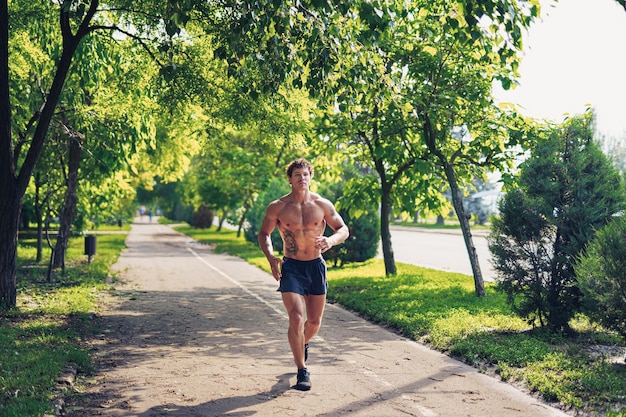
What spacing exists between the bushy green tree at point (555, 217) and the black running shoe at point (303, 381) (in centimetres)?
401

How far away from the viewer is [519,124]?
14414mm

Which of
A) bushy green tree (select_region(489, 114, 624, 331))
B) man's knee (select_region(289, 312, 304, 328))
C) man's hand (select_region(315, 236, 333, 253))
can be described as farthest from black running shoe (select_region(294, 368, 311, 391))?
bushy green tree (select_region(489, 114, 624, 331))

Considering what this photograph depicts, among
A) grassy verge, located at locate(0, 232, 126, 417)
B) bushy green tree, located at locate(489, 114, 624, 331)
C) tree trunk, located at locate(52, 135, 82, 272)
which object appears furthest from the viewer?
tree trunk, located at locate(52, 135, 82, 272)

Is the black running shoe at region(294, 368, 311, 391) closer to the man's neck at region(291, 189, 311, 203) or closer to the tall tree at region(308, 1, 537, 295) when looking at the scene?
→ the man's neck at region(291, 189, 311, 203)

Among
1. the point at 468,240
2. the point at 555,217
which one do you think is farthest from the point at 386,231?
the point at 555,217

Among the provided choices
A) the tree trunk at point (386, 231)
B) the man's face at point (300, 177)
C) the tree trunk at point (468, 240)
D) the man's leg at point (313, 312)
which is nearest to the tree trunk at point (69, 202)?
the tree trunk at point (386, 231)

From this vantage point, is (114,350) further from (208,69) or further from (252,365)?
(208,69)

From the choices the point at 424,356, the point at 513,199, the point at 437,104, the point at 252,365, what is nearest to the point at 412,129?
the point at 437,104

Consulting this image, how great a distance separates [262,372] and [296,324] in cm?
110

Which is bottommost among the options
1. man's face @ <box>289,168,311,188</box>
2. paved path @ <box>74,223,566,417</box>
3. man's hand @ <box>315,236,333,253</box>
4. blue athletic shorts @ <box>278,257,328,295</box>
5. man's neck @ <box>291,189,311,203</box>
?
paved path @ <box>74,223,566,417</box>

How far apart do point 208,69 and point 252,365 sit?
21.1 feet

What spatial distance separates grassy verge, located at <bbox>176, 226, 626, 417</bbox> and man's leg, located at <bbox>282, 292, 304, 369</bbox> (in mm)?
2239

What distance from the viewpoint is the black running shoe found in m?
6.89

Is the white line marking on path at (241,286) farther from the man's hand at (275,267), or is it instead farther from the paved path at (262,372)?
the man's hand at (275,267)
